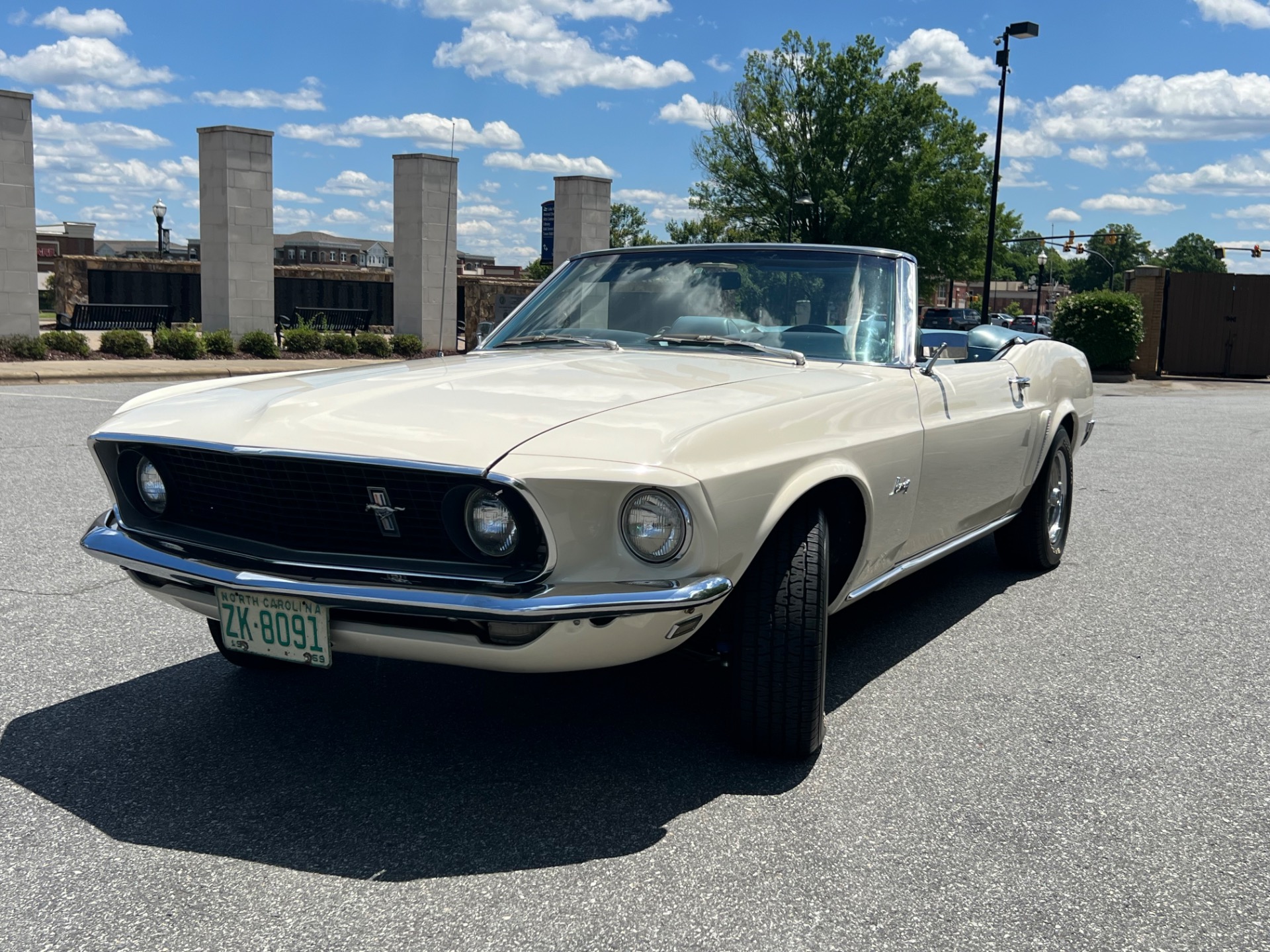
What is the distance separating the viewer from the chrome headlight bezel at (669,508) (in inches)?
110

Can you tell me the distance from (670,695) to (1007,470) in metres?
1.89

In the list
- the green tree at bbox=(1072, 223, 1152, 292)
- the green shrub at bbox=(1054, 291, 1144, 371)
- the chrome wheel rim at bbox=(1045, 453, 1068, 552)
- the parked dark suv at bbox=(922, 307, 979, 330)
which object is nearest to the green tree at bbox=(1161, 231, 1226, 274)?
the green tree at bbox=(1072, 223, 1152, 292)

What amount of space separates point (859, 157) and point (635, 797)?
129ft

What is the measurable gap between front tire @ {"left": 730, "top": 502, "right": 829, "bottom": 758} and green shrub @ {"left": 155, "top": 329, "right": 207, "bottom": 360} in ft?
63.3

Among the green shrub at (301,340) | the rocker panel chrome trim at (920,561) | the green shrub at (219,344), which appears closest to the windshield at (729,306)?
the rocker panel chrome trim at (920,561)

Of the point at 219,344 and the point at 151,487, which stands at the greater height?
the point at 151,487

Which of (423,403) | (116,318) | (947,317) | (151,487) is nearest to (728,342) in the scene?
(423,403)

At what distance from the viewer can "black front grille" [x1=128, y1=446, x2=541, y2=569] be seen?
293cm

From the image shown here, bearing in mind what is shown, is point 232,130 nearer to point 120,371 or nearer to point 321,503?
point 120,371

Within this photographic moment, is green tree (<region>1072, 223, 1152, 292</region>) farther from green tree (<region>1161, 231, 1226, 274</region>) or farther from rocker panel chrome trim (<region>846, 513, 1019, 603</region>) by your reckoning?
rocker panel chrome trim (<region>846, 513, 1019, 603</region>)

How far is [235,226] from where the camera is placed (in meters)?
23.9

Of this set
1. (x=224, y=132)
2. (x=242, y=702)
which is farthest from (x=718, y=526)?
(x=224, y=132)

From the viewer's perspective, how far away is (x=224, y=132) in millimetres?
23484

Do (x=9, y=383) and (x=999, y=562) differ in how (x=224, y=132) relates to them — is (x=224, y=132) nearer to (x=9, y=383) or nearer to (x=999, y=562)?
(x=9, y=383)
